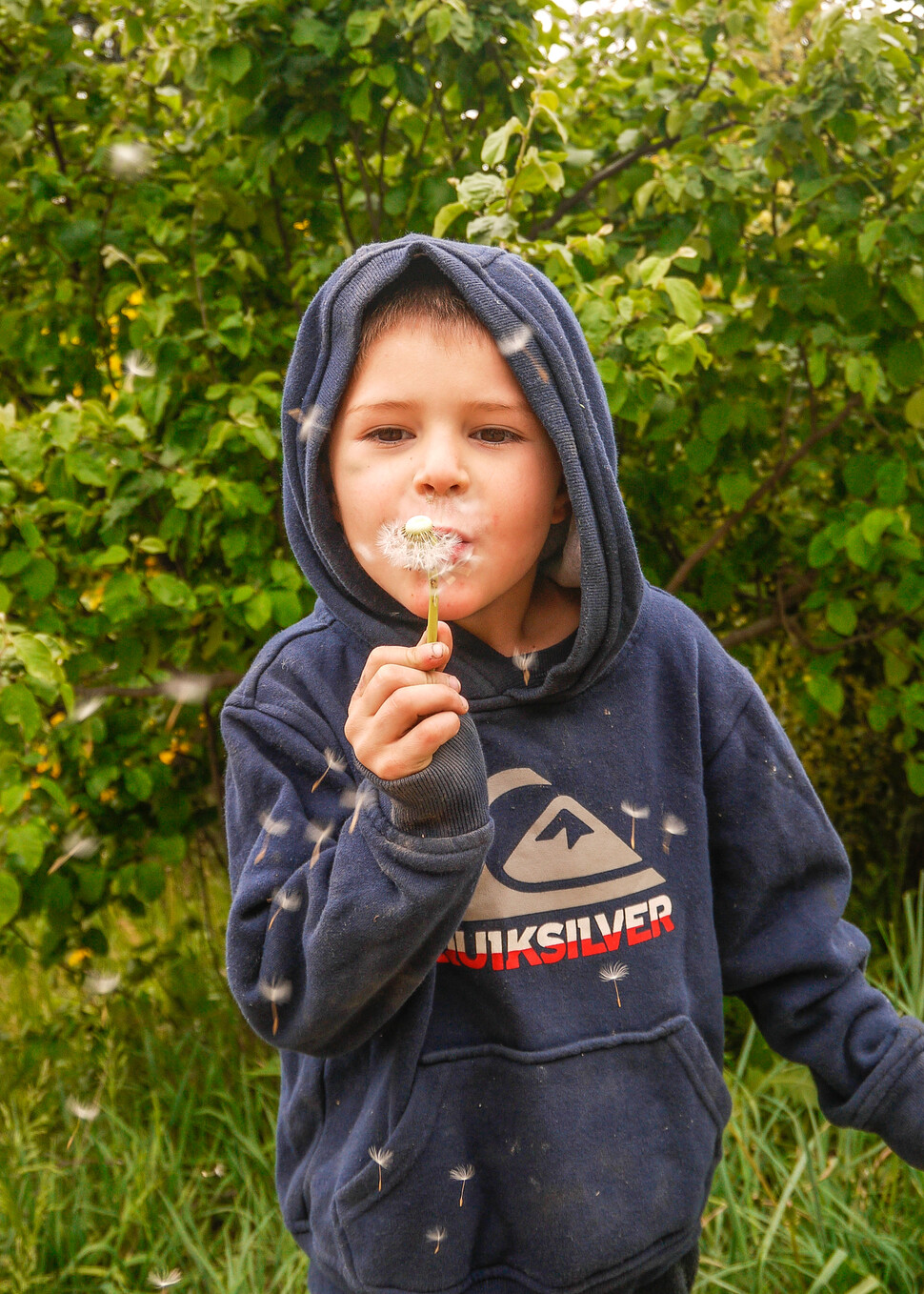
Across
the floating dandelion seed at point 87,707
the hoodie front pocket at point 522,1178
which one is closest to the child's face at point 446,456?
the hoodie front pocket at point 522,1178

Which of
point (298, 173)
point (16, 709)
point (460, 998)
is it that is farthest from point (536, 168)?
point (460, 998)

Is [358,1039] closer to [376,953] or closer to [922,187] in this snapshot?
[376,953]

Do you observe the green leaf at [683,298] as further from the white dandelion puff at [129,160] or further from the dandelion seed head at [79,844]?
the dandelion seed head at [79,844]

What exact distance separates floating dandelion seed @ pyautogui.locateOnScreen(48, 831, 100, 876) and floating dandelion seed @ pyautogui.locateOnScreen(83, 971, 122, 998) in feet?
1.53

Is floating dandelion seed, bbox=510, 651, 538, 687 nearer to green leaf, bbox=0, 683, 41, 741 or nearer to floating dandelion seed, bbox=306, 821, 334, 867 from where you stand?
floating dandelion seed, bbox=306, 821, 334, 867

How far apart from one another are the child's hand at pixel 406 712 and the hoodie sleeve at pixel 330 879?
0.02m

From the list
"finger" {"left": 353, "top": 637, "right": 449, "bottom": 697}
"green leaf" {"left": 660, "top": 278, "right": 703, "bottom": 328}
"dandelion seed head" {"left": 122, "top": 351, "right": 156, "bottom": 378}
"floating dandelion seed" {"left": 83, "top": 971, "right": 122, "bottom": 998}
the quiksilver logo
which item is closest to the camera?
"finger" {"left": 353, "top": 637, "right": 449, "bottom": 697}

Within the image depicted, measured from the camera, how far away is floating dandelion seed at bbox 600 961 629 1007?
1146mm

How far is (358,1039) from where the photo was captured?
3.43 feet

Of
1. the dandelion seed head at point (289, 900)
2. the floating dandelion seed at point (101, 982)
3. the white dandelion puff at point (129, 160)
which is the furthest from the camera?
the floating dandelion seed at point (101, 982)

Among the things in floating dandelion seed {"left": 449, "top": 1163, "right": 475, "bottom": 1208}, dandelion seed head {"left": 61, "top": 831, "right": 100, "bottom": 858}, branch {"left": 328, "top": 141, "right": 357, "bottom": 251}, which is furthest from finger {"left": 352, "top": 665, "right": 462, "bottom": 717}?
dandelion seed head {"left": 61, "top": 831, "right": 100, "bottom": 858}

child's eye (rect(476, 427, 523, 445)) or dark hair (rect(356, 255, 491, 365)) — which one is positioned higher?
dark hair (rect(356, 255, 491, 365))

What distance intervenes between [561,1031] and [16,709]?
1040 mm

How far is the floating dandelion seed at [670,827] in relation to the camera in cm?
119
